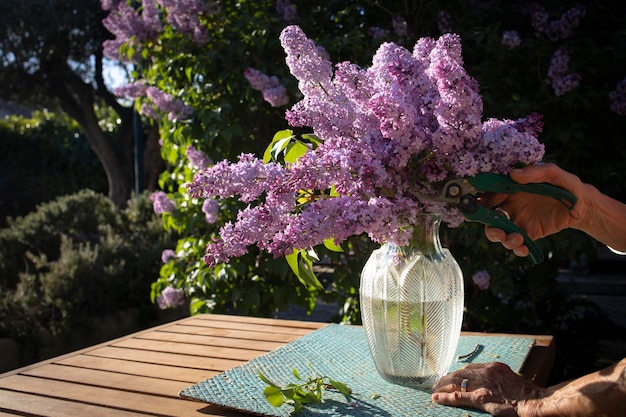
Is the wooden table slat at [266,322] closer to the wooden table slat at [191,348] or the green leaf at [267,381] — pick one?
the wooden table slat at [191,348]

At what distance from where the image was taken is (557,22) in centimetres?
291

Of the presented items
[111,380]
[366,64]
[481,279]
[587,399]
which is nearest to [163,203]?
[366,64]

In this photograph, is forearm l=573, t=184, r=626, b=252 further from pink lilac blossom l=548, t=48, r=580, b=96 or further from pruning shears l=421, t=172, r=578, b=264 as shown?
pink lilac blossom l=548, t=48, r=580, b=96

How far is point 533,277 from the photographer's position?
3.46 meters

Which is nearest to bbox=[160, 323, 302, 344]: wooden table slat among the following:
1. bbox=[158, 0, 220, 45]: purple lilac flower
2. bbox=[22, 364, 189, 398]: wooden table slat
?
bbox=[22, 364, 189, 398]: wooden table slat

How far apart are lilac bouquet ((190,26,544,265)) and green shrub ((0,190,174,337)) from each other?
3.08m

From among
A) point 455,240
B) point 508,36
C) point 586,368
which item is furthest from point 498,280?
point 508,36

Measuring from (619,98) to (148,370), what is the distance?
2148mm

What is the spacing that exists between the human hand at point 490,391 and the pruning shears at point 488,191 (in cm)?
28

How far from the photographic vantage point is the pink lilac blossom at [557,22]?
115 inches

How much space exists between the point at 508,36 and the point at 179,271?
195 cm

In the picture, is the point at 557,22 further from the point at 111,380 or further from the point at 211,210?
the point at 111,380

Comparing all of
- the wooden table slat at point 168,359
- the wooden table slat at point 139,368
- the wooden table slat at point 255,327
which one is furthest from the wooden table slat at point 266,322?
the wooden table slat at point 139,368

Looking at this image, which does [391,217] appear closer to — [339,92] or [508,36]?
[339,92]
